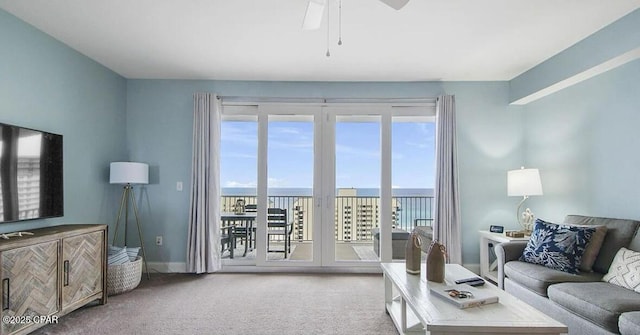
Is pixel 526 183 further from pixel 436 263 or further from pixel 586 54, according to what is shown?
pixel 436 263

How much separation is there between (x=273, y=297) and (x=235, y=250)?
1.92m

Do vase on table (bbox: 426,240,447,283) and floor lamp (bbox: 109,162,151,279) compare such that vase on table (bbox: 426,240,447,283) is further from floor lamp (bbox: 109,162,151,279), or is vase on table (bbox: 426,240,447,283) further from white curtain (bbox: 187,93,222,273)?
floor lamp (bbox: 109,162,151,279)

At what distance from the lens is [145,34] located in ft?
10.5

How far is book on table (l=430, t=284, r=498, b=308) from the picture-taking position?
2020mm

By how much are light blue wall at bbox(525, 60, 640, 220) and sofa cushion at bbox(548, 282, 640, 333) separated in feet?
3.48

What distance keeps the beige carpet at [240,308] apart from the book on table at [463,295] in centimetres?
70

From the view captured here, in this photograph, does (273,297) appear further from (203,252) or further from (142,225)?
(142,225)

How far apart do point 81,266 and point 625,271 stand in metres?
4.42

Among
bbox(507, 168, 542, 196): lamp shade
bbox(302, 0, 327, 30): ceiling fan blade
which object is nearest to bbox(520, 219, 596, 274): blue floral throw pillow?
bbox(507, 168, 542, 196): lamp shade

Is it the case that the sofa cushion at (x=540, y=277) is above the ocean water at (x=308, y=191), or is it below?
below

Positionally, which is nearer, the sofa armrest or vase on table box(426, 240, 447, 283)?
vase on table box(426, 240, 447, 283)

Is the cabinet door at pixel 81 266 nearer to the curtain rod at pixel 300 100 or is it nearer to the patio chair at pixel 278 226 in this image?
the patio chair at pixel 278 226

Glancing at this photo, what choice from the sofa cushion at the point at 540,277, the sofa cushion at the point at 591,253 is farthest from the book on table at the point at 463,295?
the sofa cushion at the point at 591,253

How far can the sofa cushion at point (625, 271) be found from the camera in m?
2.38
